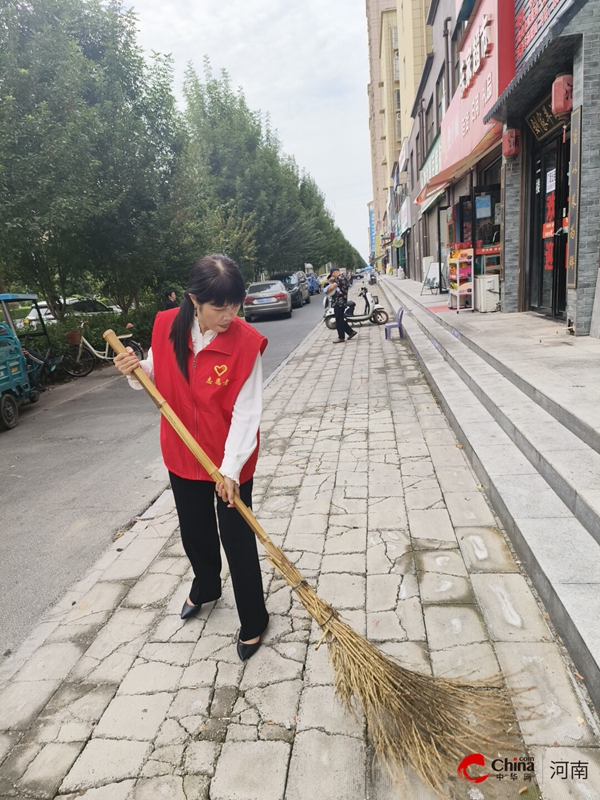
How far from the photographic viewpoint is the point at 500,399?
16.4 feet

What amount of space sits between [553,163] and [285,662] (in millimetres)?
8766

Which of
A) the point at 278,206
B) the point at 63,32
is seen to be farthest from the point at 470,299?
the point at 278,206

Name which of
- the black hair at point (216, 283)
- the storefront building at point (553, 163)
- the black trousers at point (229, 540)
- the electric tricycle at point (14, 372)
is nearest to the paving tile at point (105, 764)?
the black trousers at point (229, 540)

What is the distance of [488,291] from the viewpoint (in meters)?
10.8

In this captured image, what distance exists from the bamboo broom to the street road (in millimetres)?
1821

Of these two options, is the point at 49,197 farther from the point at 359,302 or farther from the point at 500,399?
the point at 359,302

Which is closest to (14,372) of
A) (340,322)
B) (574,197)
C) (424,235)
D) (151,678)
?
(151,678)

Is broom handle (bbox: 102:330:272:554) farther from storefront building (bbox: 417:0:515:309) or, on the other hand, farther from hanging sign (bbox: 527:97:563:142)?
storefront building (bbox: 417:0:515:309)

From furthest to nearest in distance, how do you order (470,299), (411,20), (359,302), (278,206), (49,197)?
(278,206) → (411,20) → (359,302) → (470,299) → (49,197)

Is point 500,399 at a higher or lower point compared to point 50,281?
lower

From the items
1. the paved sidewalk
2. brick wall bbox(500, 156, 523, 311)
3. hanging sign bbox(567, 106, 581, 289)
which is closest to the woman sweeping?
the paved sidewalk

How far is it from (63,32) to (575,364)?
1043cm

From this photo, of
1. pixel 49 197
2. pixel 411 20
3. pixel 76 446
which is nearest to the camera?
pixel 76 446

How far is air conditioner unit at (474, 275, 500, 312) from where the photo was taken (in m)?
10.6
